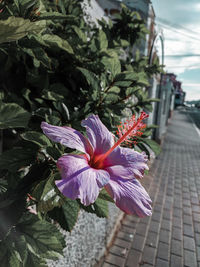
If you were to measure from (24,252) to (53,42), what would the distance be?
2.58ft

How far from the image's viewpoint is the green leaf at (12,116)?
29.8 inches

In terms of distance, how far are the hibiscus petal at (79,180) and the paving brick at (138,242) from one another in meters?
3.18

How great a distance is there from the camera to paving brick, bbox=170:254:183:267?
121 inches

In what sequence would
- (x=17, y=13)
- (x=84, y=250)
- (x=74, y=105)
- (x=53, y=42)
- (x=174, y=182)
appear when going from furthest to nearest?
(x=174, y=182), (x=84, y=250), (x=74, y=105), (x=53, y=42), (x=17, y=13)

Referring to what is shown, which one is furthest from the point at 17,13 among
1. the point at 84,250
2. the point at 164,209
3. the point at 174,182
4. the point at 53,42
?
the point at 174,182

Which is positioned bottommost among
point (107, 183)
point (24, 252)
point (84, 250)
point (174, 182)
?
point (174, 182)

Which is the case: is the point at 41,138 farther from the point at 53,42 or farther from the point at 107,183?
the point at 53,42

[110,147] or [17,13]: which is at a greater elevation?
[17,13]

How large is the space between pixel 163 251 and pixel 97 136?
10.5ft

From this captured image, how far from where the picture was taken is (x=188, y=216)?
440cm

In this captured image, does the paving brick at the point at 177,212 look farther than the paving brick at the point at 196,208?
No

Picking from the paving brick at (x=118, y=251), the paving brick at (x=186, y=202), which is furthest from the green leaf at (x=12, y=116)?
the paving brick at (x=186, y=202)

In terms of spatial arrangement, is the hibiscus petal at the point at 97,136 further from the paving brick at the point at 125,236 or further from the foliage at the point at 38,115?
the paving brick at the point at 125,236

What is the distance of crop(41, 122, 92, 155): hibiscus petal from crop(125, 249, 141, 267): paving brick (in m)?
2.84
